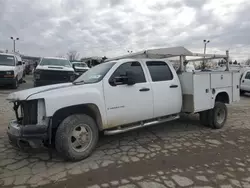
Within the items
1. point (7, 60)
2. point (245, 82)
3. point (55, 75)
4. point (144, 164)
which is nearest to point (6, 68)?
point (7, 60)

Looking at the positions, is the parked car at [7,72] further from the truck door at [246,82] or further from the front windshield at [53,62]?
the truck door at [246,82]

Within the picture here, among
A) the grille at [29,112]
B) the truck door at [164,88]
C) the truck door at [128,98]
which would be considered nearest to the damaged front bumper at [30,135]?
the grille at [29,112]

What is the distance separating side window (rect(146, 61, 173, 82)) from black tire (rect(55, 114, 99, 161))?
1908 mm

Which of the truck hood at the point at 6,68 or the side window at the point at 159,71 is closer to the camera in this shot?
the side window at the point at 159,71

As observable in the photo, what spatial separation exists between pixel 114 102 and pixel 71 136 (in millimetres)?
1039

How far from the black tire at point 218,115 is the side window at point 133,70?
242 centimetres

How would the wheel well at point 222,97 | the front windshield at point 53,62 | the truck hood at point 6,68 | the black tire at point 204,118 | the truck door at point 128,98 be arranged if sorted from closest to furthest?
the truck door at point 128,98 < the black tire at point 204,118 < the wheel well at point 222,97 < the front windshield at point 53,62 < the truck hood at point 6,68

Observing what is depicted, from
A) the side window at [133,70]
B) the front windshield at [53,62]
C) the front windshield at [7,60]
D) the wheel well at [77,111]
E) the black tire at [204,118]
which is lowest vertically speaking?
the black tire at [204,118]

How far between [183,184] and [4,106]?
25.5ft

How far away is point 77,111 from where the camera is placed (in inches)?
164

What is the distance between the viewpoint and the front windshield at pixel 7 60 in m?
13.5

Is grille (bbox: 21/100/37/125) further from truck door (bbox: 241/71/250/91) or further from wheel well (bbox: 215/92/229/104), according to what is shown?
truck door (bbox: 241/71/250/91)

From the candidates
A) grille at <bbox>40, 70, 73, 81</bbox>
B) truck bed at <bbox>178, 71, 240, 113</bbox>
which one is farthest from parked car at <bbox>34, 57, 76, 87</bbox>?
truck bed at <bbox>178, 71, 240, 113</bbox>

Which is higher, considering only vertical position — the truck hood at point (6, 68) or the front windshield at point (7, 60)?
the front windshield at point (7, 60)
